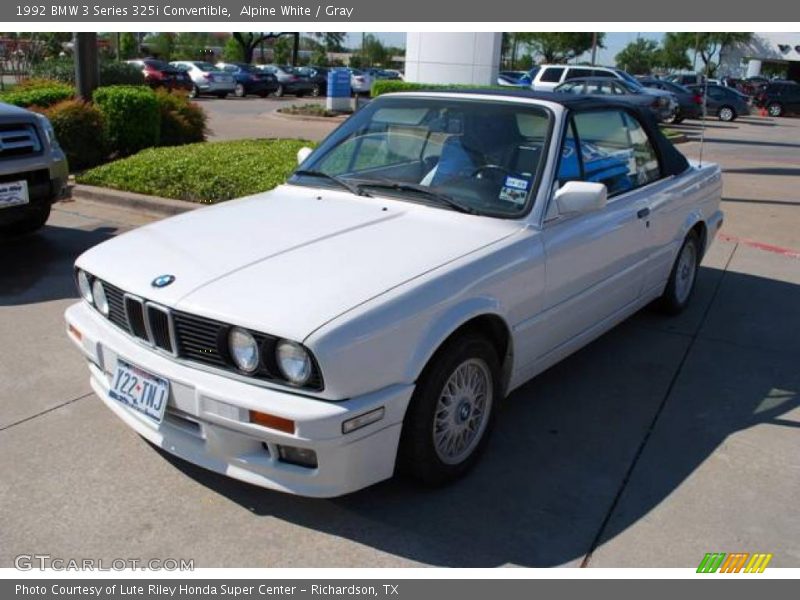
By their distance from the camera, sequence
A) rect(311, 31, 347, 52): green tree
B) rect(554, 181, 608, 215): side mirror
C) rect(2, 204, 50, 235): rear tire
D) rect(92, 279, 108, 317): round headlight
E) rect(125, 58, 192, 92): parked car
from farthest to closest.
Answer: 1. rect(311, 31, 347, 52): green tree
2. rect(125, 58, 192, 92): parked car
3. rect(2, 204, 50, 235): rear tire
4. rect(554, 181, 608, 215): side mirror
5. rect(92, 279, 108, 317): round headlight

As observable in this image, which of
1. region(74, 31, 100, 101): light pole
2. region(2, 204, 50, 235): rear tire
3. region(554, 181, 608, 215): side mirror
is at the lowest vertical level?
region(2, 204, 50, 235): rear tire

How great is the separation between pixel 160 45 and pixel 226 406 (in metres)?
59.9

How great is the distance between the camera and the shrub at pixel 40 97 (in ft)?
35.0

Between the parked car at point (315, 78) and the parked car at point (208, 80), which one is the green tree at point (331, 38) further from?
the parked car at point (208, 80)

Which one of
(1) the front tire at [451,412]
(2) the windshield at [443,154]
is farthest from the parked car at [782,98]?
(1) the front tire at [451,412]

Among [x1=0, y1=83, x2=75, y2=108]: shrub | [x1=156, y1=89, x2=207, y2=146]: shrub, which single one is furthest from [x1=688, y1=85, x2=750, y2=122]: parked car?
[x1=0, y1=83, x2=75, y2=108]: shrub

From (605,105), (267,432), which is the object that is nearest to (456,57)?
(605,105)

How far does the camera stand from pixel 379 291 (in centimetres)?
298

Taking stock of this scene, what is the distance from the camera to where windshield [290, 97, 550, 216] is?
12.7 ft

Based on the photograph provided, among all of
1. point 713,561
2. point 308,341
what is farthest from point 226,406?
point 713,561

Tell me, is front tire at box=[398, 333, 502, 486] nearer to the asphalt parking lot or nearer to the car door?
the asphalt parking lot

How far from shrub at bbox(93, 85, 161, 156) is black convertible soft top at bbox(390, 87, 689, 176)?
22.6 ft

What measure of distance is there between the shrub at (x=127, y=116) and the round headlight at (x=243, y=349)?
29.0 feet

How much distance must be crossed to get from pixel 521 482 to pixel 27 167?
198 inches
